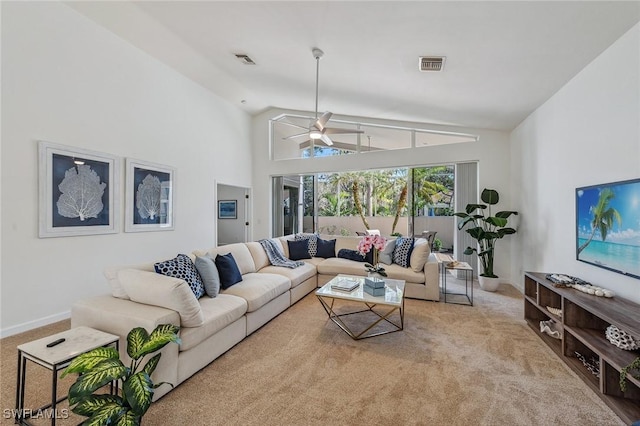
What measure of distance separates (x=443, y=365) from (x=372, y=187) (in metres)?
4.69

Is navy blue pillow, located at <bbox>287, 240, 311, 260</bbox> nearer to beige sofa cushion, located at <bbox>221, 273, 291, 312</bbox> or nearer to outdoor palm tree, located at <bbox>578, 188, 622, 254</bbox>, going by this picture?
beige sofa cushion, located at <bbox>221, 273, 291, 312</bbox>

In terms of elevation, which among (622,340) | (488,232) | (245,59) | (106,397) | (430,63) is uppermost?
(245,59)

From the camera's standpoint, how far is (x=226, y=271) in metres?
3.12

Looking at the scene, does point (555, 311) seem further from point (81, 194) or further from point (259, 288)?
point (81, 194)

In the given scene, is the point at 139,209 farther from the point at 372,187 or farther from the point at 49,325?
the point at 372,187

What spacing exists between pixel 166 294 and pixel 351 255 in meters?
3.17

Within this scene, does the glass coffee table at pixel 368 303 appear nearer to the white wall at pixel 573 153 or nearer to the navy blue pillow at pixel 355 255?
the navy blue pillow at pixel 355 255

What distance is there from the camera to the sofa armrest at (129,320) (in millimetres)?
1902

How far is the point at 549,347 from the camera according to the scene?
2.63 m

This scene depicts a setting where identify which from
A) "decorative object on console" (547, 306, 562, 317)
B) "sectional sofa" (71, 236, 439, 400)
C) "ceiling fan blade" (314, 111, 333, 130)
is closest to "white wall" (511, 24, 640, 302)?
"decorative object on console" (547, 306, 562, 317)

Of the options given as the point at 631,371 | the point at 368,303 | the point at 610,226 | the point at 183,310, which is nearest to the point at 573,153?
the point at 610,226

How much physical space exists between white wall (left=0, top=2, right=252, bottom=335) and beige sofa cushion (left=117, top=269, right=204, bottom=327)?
1.84 meters

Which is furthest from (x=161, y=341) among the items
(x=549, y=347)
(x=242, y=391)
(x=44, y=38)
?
(x=44, y=38)

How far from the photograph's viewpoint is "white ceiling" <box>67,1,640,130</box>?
2160 millimetres
